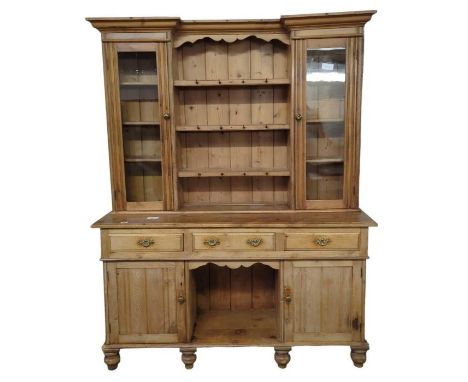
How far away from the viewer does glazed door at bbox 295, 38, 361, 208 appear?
111 inches

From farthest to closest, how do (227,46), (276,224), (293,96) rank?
(227,46)
(293,96)
(276,224)

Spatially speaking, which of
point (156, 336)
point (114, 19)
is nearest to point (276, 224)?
point (156, 336)

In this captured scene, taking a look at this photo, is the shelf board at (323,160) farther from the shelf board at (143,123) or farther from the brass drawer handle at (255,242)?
the shelf board at (143,123)

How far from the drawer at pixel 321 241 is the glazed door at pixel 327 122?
351 millimetres

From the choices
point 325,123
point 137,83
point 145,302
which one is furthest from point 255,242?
point 137,83

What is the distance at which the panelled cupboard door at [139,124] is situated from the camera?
2.86m

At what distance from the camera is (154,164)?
3.01 meters

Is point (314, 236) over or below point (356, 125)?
below

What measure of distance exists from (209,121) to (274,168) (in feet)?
2.08

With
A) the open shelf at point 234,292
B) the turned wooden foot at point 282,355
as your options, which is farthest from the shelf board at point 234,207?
the turned wooden foot at point 282,355

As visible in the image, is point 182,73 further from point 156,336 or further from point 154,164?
point 156,336

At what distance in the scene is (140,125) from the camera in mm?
2982

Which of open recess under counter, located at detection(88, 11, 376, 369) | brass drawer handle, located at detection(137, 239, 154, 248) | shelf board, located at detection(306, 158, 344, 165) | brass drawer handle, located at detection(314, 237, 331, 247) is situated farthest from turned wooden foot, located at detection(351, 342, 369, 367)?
brass drawer handle, located at detection(137, 239, 154, 248)

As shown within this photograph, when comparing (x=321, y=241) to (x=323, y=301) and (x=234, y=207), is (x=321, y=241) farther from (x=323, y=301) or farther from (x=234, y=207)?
(x=234, y=207)
